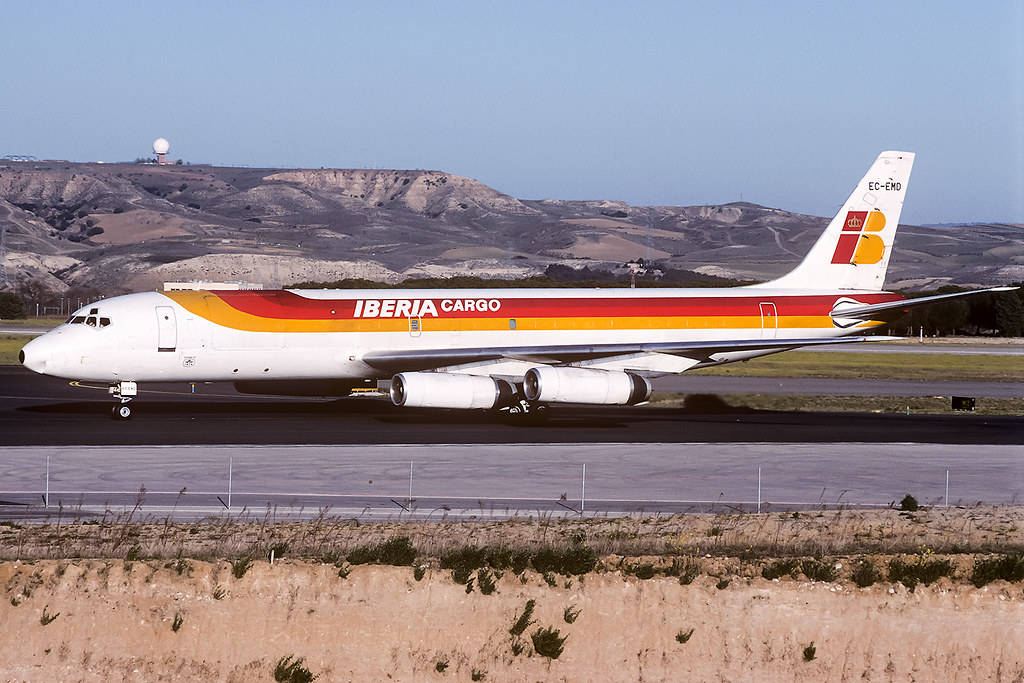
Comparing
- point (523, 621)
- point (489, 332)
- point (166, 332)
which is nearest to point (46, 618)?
point (523, 621)

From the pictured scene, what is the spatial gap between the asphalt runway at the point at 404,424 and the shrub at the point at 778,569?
1675 centimetres

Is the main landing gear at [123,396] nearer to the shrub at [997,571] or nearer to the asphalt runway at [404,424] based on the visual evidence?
the asphalt runway at [404,424]

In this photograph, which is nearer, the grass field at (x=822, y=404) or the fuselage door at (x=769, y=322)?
the fuselage door at (x=769, y=322)

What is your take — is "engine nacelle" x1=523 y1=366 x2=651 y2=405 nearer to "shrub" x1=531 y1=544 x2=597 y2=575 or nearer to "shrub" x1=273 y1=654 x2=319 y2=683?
"shrub" x1=531 y1=544 x2=597 y2=575

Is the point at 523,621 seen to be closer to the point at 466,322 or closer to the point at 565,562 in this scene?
the point at 565,562

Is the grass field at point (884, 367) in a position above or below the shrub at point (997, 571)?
above

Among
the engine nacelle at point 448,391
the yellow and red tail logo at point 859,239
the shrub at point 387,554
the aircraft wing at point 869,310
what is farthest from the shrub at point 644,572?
the yellow and red tail logo at point 859,239

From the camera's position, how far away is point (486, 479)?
102 feet

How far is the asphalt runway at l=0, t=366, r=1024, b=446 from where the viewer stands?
3819 centimetres

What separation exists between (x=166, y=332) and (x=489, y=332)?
11303 mm

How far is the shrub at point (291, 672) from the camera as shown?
19.8 metres

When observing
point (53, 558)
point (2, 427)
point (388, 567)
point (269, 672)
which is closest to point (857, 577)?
point (388, 567)

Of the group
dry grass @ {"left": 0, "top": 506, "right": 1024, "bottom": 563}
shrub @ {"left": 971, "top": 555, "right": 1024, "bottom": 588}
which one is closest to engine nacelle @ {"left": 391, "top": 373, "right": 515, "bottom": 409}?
dry grass @ {"left": 0, "top": 506, "right": 1024, "bottom": 563}

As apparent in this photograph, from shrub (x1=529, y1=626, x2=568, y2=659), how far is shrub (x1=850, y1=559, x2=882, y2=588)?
206 inches
